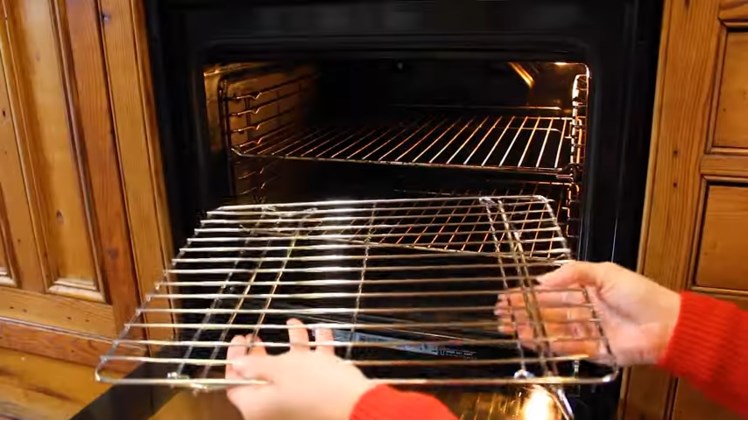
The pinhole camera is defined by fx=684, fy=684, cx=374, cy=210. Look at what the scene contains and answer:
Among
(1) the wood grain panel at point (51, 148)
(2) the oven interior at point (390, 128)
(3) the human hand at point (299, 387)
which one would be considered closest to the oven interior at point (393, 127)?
(2) the oven interior at point (390, 128)

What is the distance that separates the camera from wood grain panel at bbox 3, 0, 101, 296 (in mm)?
1095

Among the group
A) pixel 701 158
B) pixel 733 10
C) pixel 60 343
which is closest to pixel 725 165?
pixel 701 158

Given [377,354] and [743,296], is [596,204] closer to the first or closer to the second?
[743,296]

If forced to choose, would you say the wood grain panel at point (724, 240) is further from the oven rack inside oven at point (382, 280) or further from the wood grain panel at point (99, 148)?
the wood grain panel at point (99, 148)

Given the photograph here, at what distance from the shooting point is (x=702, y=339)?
0.70 meters

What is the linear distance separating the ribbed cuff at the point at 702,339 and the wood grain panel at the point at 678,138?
144 millimetres

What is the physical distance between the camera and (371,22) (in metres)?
0.92

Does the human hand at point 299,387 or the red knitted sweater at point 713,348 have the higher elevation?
the human hand at point 299,387

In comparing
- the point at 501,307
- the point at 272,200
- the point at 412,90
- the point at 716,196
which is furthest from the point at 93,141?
the point at 716,196

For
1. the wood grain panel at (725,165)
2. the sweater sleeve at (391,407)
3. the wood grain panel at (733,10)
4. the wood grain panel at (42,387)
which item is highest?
the wood grain panel at (733,10)

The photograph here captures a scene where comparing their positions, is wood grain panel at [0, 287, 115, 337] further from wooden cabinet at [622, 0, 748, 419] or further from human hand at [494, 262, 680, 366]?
wooden cabinet at [622, 0, 748, 419]

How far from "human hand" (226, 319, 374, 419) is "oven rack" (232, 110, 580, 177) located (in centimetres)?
63

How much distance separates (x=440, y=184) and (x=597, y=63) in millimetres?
557

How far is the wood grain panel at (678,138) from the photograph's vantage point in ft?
2.52
